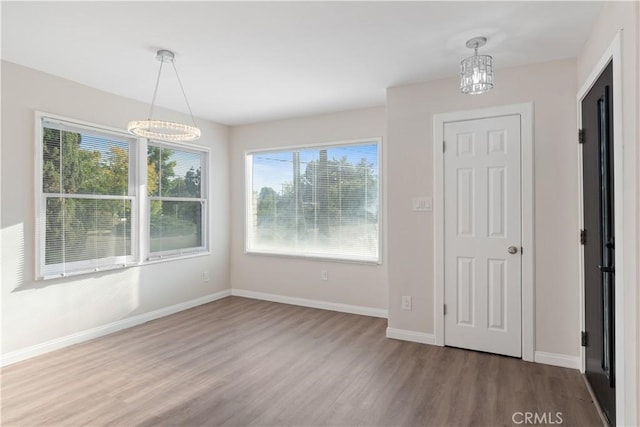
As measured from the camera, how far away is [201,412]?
2.22 metres

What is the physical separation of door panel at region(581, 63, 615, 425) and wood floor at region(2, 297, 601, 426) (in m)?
0.25

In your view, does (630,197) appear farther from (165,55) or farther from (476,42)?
(165,55)

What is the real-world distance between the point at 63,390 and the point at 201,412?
3.69 feet

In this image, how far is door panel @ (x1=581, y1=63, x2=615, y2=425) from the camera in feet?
6.68

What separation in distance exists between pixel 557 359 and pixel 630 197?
1824 mm

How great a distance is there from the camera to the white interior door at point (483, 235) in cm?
300

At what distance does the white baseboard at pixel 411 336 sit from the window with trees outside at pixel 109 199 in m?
2.84

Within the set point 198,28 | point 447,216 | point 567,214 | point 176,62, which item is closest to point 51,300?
point 176,62

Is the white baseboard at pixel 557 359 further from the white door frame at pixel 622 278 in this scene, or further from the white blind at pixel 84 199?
the white blind at pixel 84 199

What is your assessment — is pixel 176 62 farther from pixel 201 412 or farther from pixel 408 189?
pixel 201 412

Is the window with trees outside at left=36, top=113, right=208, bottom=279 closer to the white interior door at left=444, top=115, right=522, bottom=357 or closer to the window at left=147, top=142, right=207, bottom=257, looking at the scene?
the window at left=147, top=142, right=207, bottom=257

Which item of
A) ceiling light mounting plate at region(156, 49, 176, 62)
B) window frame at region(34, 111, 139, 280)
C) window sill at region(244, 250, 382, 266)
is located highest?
ceiling light mounting plate at region(156, 49, 176, 62)

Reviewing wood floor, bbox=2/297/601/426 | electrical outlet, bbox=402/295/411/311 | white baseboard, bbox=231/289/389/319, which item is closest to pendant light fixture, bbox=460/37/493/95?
electrical outlet, bbox=402/295/411/311

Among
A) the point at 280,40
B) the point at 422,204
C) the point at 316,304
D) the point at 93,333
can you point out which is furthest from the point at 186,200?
the point at 422,204
